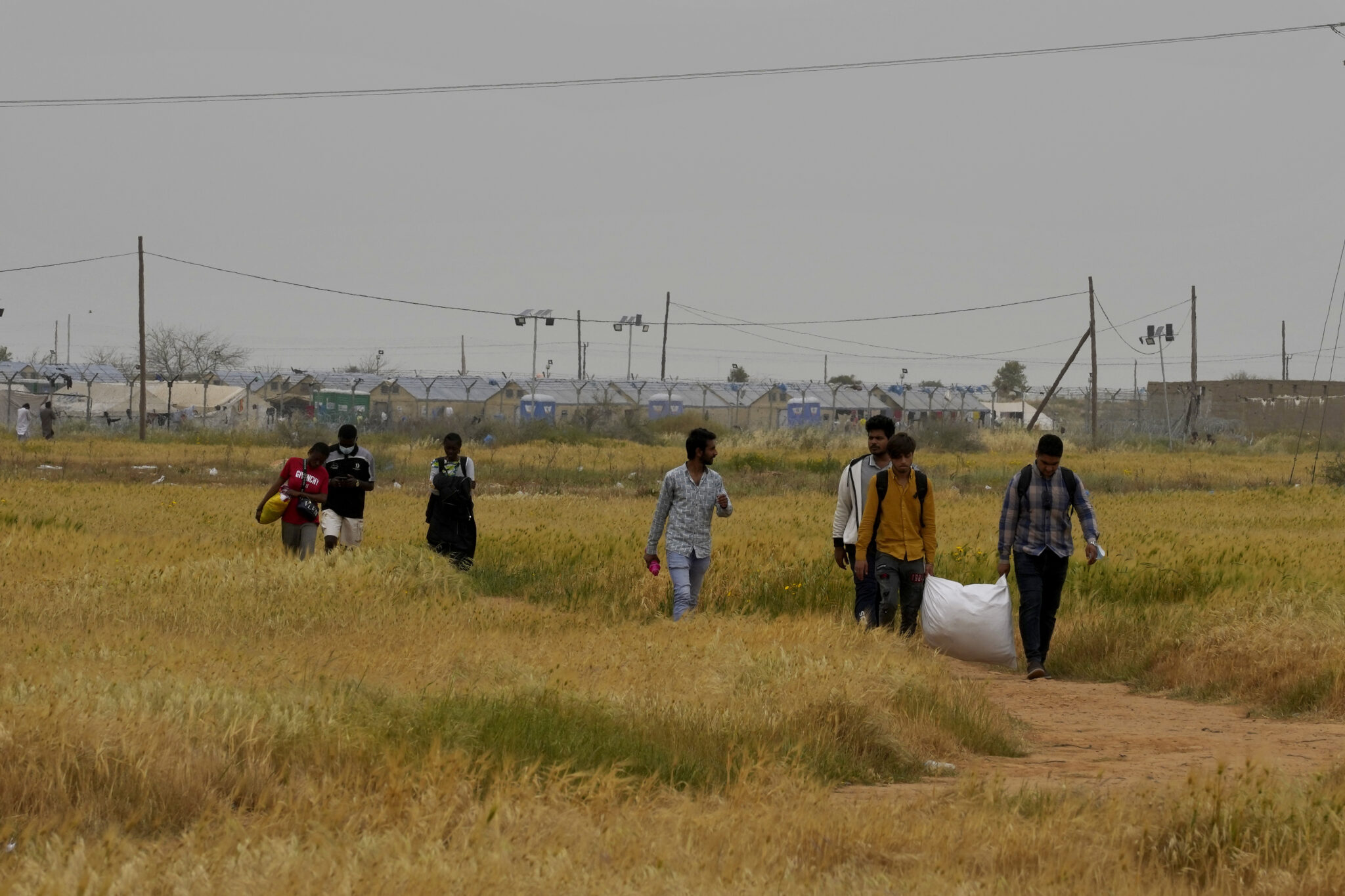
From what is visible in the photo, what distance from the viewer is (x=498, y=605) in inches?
526

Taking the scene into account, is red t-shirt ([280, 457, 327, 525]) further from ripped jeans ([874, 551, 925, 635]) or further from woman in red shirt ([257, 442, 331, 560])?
ripped jeans ([874, 551, 925, 635])

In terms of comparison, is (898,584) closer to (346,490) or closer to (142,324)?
(346,490)

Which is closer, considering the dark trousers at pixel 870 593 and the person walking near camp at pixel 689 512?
the dark trousers at pixel 870 593

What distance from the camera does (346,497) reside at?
14133 millimetres

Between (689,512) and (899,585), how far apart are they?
5.48 feet

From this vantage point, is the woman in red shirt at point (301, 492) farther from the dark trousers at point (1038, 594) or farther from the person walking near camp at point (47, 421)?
the person walking near camp at point (47, 421)

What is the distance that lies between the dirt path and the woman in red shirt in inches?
243

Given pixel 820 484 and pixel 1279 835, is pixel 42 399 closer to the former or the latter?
pixel 820 484

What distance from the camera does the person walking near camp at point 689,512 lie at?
36.9 feet

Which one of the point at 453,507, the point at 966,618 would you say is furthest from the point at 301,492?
the point at 966,618

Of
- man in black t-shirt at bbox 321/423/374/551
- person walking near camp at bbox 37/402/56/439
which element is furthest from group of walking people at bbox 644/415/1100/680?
person walking near camp at bbox 37/402/56/439

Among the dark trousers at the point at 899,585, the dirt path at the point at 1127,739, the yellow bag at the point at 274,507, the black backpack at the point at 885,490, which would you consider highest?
the black backpack at the point at 885,490

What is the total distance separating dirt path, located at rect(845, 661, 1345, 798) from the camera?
727 cm

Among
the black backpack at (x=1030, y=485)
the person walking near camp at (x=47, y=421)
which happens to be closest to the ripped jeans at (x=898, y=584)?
the black backpack at (x=1030, y=485)
